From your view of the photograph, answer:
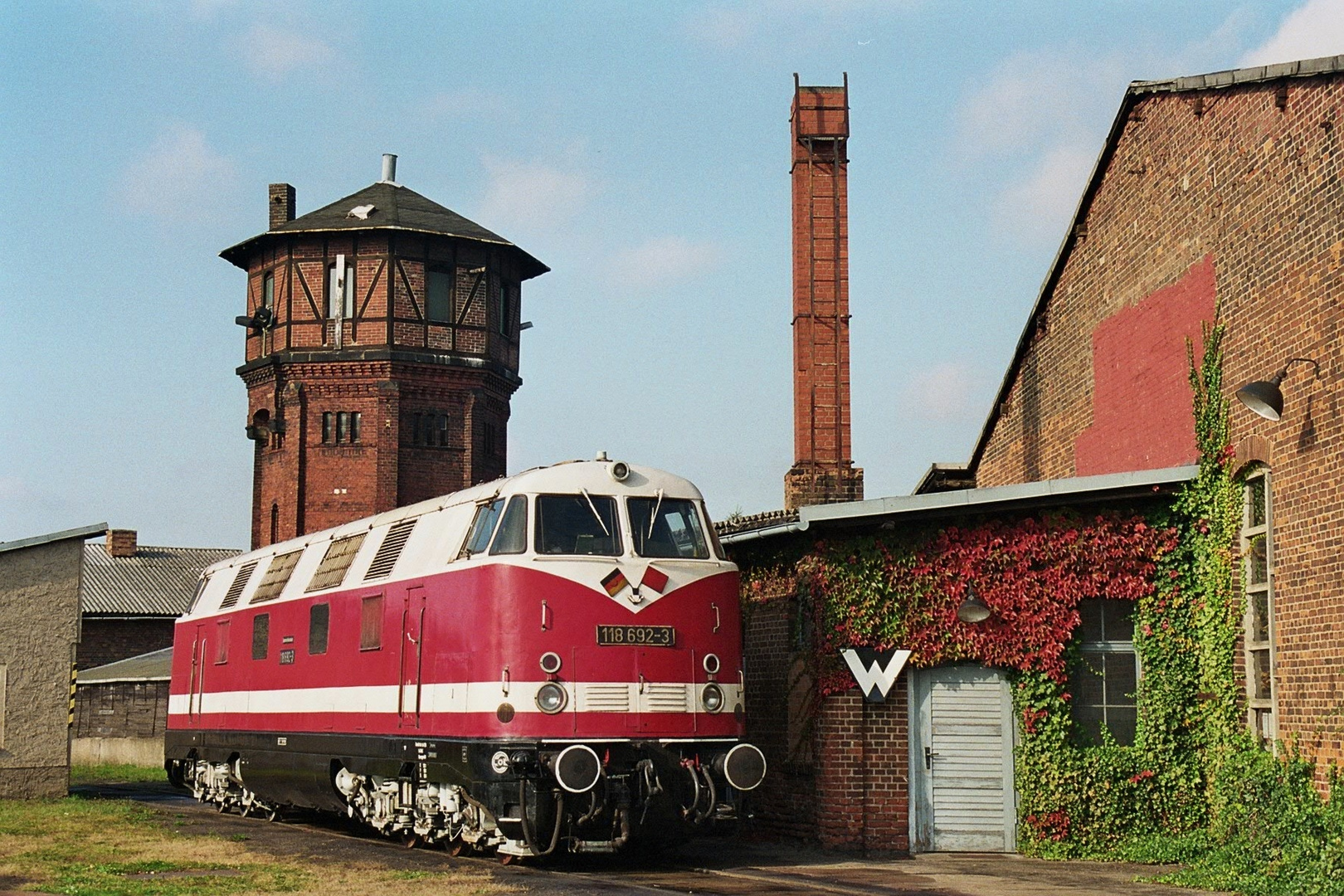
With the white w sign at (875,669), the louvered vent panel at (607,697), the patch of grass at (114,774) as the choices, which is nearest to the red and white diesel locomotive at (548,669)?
the louvered vent panel at (607,697)

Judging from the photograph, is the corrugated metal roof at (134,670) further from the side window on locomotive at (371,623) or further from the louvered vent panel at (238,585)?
the side window on locomotive at (371,623)

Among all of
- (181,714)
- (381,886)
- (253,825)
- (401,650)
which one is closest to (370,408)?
(181,714)

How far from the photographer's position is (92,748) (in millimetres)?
37312

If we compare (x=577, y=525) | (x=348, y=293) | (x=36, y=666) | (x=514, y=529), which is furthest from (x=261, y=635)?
(x=348, y=293)

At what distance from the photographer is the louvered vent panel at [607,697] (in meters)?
13.6

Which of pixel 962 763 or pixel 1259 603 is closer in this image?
pixel 1259 603

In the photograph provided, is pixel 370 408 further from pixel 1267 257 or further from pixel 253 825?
pixel 1267 257

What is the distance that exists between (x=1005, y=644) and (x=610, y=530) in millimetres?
4194

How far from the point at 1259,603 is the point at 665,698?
5600 mm

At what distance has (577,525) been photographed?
1428 centimetres

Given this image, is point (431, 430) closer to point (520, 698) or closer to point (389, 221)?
point (389, 221)

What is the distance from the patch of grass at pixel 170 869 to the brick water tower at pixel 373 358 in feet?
80.0

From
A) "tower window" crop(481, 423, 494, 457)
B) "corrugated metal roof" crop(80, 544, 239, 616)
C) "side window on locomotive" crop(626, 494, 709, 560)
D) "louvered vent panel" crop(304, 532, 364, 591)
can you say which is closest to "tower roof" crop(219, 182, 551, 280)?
"tower window" crop(481, 423, 494, 457)

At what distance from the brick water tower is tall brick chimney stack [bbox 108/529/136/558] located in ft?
33.7
